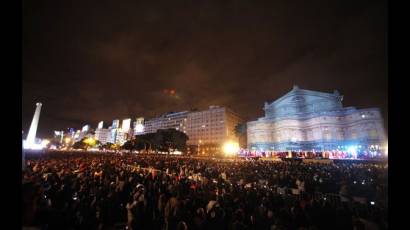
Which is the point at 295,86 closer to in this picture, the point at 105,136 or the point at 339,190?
the point at 339,190

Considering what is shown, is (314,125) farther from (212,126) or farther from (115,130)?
(115,130)

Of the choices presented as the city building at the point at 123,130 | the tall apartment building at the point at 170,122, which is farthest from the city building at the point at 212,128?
the city building at the point at 123,130

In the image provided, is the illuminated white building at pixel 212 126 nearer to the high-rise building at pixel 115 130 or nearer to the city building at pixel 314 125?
the city building at pixel 314 125

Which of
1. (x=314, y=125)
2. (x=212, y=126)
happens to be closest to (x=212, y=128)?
(x=212, y=126)

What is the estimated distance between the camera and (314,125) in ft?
200

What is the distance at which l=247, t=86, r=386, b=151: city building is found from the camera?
51562 millimetres

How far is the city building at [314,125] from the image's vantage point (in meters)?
51.6

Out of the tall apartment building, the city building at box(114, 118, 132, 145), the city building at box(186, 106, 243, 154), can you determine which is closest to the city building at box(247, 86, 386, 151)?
the city building at box(186, 106, 243, 154)

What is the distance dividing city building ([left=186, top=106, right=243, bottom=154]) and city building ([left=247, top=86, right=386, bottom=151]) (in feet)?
88.6

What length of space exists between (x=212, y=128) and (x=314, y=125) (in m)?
53.5

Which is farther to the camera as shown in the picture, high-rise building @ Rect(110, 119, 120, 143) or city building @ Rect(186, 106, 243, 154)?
high-rise building @ Rect(110, 119, 120, 143)

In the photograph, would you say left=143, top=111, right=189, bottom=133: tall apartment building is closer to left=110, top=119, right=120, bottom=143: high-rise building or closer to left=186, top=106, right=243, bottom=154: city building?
left=186, top=106, right=243, bottom=154: city building
